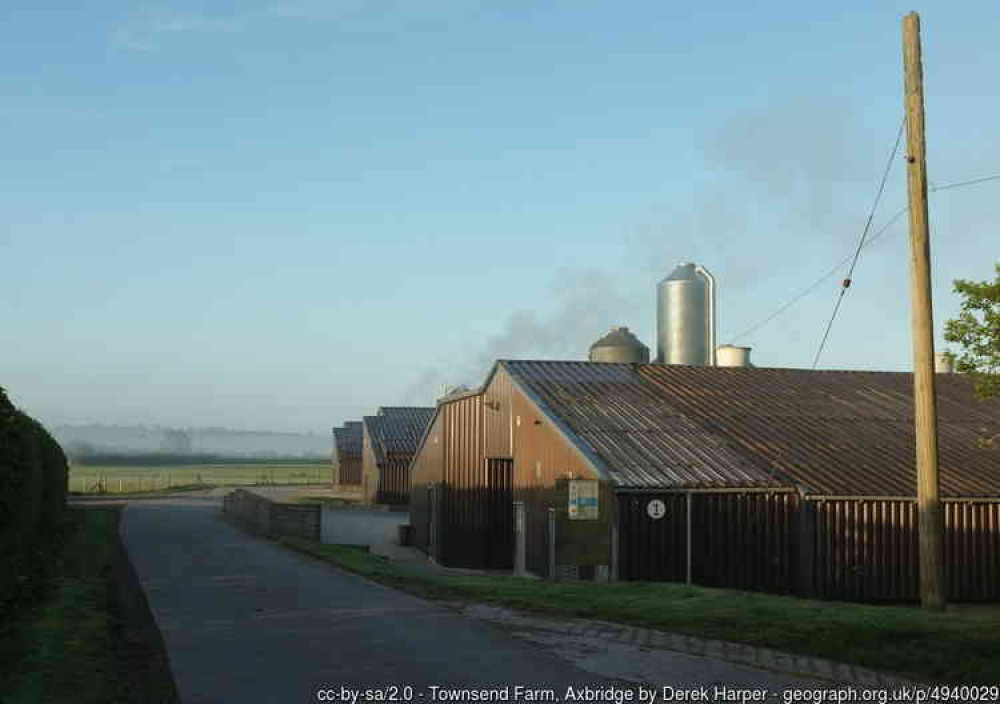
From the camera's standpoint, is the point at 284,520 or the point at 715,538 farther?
the point at 284,520

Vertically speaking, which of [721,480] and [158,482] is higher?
[721,480]

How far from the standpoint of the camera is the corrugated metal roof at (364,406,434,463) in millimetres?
67938

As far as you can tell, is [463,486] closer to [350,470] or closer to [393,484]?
[393,484]

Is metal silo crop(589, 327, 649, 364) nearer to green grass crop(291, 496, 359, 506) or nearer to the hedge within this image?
the hedge

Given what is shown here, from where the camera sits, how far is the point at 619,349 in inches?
1489

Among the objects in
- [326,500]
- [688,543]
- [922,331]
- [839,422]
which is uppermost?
[922,331]

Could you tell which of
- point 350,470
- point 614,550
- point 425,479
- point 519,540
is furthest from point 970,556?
point 350,470

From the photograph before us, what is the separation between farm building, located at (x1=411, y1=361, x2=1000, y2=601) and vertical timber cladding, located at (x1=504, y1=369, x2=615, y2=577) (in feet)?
0.19

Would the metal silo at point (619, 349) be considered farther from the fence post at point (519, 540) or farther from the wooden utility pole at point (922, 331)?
the wooden utility pole at point (922, 331)

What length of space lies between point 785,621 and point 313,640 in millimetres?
6433

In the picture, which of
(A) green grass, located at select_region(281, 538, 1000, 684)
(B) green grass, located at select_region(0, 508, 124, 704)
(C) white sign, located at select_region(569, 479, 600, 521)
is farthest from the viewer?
(C) white sign, located at select_region(569, 479, 600, 521)

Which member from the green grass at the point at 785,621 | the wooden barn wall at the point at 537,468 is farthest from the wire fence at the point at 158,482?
the green grass at the point at 785,621

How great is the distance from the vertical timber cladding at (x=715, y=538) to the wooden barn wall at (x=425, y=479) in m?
13.4

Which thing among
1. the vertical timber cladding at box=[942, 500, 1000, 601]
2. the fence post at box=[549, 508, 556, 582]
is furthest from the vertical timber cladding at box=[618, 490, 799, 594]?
the vertical timber cladding at box=[942, 500, 1000, 601]
